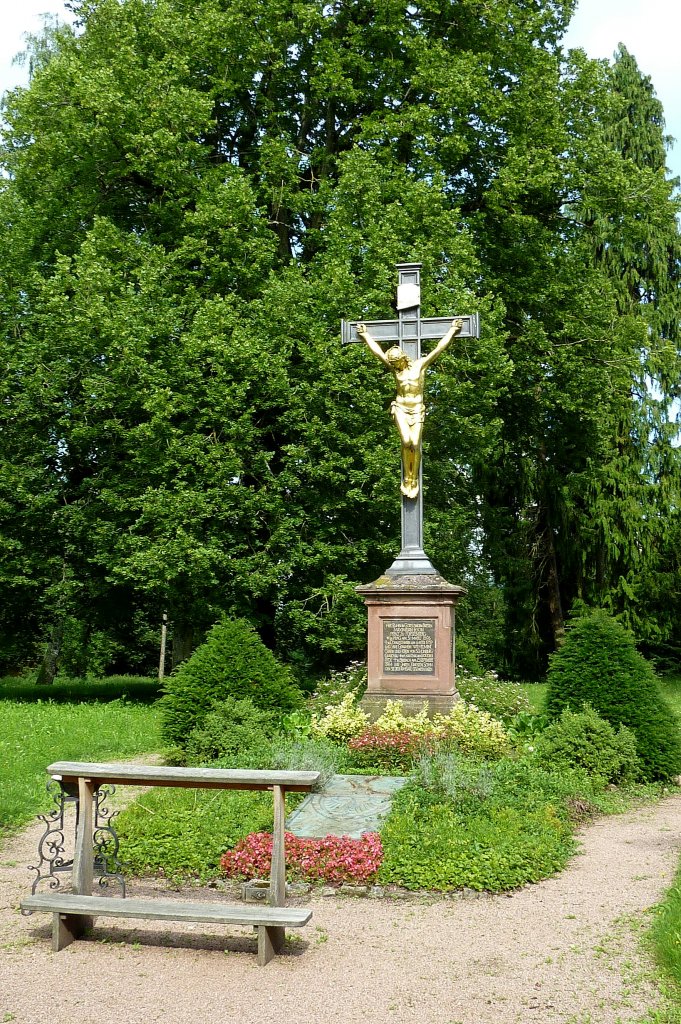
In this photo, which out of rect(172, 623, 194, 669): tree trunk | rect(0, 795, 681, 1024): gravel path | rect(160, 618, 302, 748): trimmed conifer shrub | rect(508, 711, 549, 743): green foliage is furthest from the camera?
rect(172, 623, 194, 669): tree trunk

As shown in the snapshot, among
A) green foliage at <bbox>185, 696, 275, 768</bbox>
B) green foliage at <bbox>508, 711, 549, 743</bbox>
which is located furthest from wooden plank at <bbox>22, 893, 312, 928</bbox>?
green foliage at <bbox>508, 711, 549, 743</bbox>

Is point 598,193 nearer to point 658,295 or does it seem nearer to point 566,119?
point 566,119

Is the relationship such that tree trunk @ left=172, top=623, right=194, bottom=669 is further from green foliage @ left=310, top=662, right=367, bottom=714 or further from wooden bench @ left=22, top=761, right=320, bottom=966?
wooden bench @ left=22, top=761, right=320, bottom=966

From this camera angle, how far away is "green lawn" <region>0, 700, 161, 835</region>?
8.66 meters

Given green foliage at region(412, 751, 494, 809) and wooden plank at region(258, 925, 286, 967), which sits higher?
green foliage at region(412, 751, 494, 809)

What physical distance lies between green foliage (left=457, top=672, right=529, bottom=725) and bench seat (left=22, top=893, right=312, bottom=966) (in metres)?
6.81

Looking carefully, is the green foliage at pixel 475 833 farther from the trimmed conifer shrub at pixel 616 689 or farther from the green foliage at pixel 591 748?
the trimmed conifer shrub at pixel 616 689

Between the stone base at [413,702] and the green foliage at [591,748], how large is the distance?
3.92ft

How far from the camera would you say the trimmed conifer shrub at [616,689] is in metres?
9.39

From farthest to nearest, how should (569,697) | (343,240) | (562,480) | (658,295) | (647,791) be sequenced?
1. (658,295)
2. (562,480)
3. (343,240)
4. (569,697)
5. (647,791)

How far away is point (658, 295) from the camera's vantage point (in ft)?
77.0

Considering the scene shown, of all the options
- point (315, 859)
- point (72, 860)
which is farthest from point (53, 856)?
point (315, 859)

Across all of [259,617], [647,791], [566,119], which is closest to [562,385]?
[566,119]

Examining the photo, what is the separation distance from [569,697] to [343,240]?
29.8 feet
